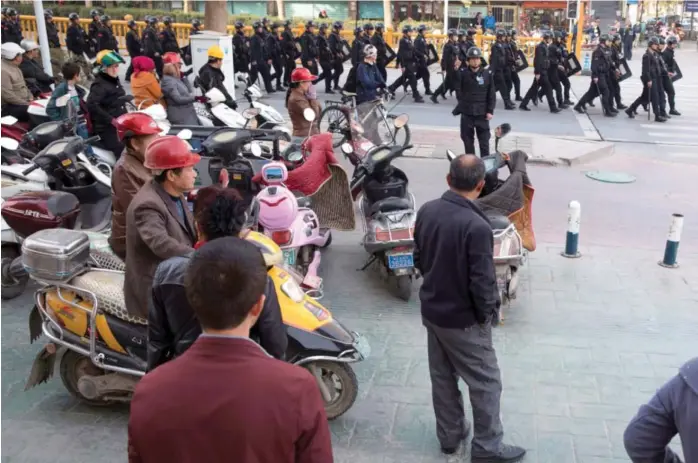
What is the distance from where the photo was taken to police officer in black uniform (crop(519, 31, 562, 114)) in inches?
621

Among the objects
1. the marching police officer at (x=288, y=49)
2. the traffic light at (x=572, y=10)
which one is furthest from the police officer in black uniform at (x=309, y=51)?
the traffic light at (x=572, y=10)

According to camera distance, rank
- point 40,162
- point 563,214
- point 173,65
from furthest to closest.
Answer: point 173,65, point 563,214, point 40,162

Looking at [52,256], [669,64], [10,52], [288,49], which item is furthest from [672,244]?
[288,49]

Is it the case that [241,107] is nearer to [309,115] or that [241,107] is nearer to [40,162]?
[309,115]

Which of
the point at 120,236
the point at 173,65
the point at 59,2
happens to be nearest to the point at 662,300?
the point at 120,236

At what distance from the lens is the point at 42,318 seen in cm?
456

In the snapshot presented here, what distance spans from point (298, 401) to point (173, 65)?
850 cm

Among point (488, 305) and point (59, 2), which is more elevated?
point (59, 2)

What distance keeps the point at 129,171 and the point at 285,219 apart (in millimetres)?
1554

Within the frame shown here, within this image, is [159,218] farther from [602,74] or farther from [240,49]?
[240,49]

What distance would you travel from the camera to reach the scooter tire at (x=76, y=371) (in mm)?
4508

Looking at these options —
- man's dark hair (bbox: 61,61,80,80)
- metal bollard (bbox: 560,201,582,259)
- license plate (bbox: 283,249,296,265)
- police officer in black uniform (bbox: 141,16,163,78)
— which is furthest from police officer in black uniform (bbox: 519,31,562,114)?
license plate (bbox: 283,249,296,265)

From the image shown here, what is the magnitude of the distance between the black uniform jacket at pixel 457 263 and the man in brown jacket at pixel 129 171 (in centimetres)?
186

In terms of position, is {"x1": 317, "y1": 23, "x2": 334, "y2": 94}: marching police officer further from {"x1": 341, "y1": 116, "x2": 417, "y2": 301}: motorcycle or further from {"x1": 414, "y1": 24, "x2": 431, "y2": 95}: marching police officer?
{"x1": 341, "y1": 116, "x2": 417, "y2": 301}: motorcycle
